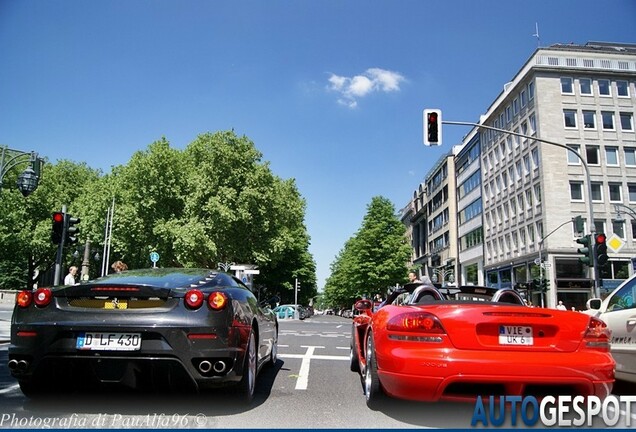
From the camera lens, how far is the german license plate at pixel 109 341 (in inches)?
160

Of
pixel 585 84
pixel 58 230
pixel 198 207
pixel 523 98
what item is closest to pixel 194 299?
pixel 58 230

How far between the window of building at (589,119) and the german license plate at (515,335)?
1770 inches

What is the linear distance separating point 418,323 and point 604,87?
48323 millimetres

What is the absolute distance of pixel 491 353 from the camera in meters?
3.78

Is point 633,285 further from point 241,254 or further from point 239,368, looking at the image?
point 241,254

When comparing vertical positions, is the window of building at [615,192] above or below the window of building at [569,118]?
below

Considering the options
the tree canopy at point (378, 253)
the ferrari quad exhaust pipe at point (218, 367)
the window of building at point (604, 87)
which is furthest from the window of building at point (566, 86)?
the ferrari quad exhaust pipe at point (218, 367)

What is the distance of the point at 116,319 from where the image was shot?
4152 millimetres

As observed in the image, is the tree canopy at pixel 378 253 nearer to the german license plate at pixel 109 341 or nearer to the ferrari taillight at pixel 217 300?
the ferrari taillight at pixel 217 300

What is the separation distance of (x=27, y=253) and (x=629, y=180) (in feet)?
182

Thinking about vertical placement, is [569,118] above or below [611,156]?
above

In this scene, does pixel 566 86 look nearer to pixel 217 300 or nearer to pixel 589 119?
pixel 589 119

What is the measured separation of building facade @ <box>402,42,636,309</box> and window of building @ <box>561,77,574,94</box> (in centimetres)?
9

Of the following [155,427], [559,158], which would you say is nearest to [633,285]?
[155,427]
